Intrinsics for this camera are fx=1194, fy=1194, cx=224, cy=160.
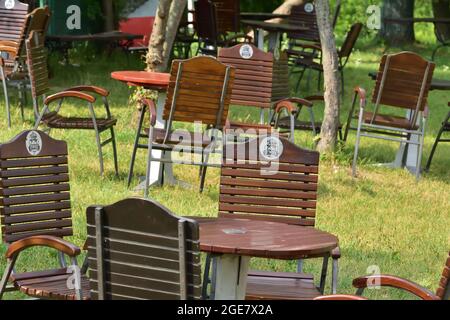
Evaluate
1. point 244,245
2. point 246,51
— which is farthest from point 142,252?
point 246,51

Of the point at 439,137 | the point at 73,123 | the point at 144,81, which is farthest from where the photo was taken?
the point at 439,137

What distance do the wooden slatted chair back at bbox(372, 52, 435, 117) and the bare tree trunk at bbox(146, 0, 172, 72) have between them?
2.38 metres

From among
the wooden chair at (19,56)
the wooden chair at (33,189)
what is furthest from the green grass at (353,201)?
the wooden chair at (33,189)

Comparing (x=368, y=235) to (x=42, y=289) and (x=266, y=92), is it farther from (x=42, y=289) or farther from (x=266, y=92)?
(x=42, y=289)

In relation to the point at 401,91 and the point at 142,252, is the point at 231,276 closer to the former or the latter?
the point at 142,252

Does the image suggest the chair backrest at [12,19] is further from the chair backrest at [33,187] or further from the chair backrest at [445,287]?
the chair backrest at [445,287]

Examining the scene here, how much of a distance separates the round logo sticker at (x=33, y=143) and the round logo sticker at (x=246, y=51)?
4521 mm

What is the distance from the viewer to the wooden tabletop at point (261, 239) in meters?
5.16

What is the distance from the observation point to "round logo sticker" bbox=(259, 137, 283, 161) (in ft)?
21.2

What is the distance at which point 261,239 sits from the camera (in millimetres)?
5453

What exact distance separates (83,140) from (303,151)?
508 cm

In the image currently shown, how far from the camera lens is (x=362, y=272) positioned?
24.9ft

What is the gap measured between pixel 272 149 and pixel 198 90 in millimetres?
2519
